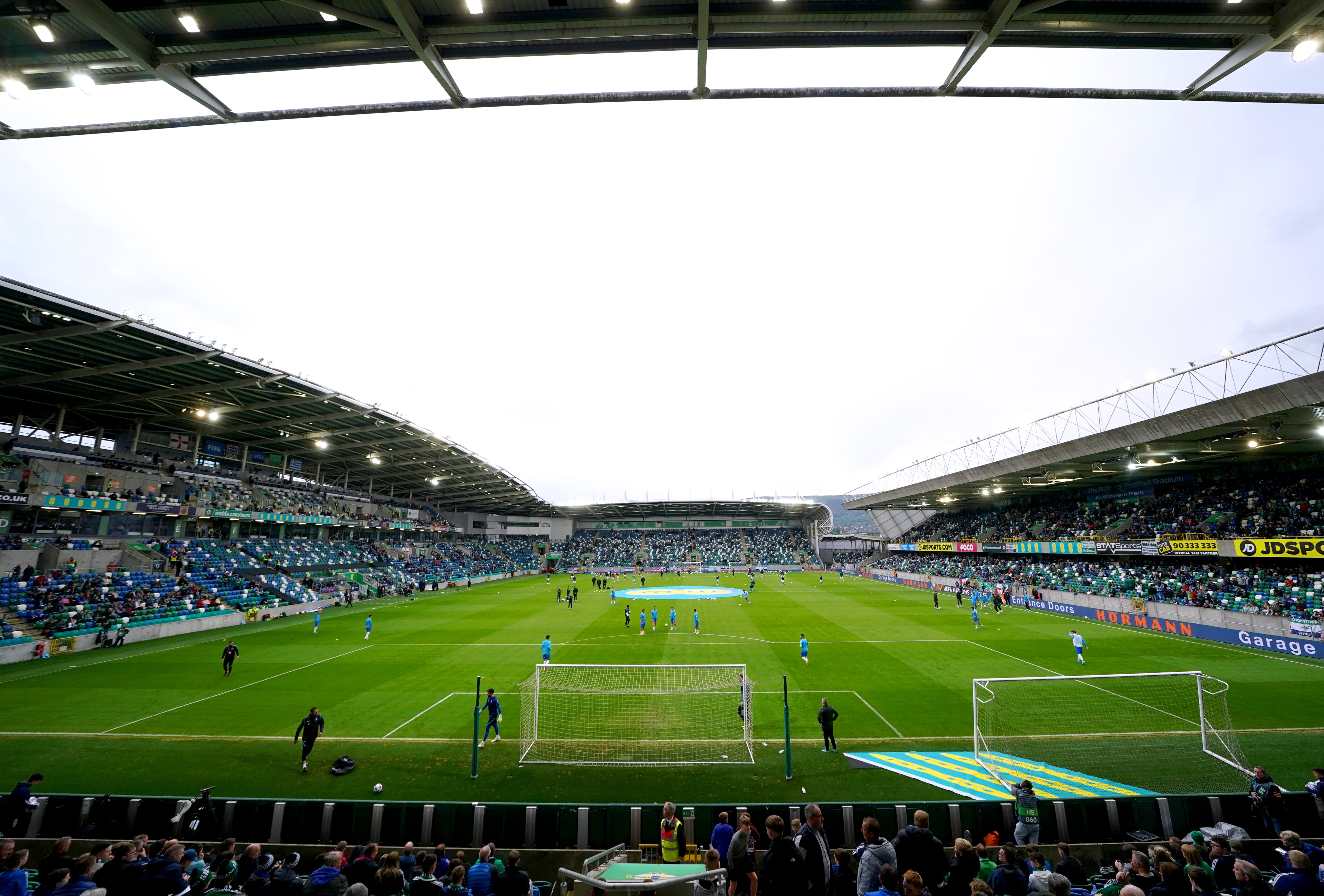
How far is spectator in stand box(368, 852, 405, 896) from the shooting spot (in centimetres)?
486

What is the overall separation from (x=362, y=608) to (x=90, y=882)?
37500 mm

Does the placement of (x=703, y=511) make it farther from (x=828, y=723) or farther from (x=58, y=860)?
(x=58, y=860)

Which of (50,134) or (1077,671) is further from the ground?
(50,134)

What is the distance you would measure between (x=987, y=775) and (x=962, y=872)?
20.1 ft

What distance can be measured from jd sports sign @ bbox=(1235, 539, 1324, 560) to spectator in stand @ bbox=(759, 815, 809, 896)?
31.7 meters

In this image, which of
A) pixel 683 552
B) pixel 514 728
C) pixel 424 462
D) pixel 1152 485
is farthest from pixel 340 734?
pixel 683 552

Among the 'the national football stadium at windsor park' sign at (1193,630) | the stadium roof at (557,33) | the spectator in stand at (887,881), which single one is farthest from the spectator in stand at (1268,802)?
the 'the national football stadium at windsor park' sign at (1193,630)

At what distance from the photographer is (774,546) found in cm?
8075

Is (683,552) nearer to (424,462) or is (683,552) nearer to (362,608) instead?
(424,462)

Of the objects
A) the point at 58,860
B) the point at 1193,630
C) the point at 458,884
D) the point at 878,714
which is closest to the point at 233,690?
the point at 58,860

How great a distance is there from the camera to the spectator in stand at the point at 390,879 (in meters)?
4.86

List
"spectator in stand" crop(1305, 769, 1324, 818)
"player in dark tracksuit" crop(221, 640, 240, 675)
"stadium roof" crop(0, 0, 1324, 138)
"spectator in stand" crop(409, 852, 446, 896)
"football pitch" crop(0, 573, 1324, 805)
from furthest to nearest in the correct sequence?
"player in dark tracksuit" crop(221, 640, 240, 675) → "football pitch" crop(0, 573, 1324, 805) → "spectator in stand" crop(1305, 769, 1324, 818) → "stadium roof" crop(0, 0, 1324, 138) → "spectator in stand" crop(409, 852, 446, 896)

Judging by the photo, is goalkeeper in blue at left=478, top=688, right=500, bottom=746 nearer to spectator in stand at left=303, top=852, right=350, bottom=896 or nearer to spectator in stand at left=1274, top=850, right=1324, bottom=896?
spectator in stand at left=303, top=852, right=350, bottom=896

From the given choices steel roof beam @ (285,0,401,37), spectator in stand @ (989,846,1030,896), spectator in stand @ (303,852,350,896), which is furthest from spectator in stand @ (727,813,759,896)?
steel roof beam @ (285,0,401,37)
